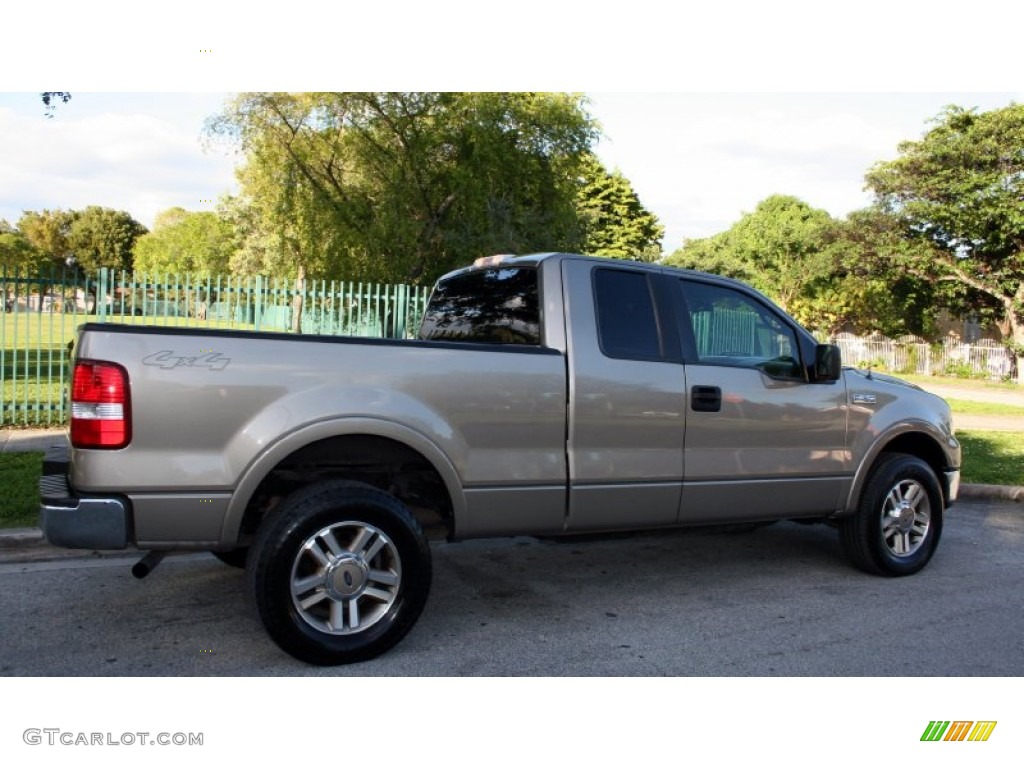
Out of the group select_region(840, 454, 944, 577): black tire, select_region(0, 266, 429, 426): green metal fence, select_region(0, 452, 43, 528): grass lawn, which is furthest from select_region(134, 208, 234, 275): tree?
select_region(840, 454, 944, 577): black tire

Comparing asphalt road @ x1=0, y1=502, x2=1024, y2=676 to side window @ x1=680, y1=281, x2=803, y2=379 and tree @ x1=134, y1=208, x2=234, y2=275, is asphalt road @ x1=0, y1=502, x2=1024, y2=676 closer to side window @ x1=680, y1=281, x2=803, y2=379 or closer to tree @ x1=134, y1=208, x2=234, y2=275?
side window @ x1=680, y1=281, x2=803, y2=379

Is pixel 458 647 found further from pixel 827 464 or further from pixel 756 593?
pixel 827 464

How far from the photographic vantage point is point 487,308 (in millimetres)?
4918

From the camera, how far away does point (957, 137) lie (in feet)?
95.3

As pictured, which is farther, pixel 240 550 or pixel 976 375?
pixel 976 375

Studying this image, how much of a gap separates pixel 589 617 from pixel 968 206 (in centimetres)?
2932

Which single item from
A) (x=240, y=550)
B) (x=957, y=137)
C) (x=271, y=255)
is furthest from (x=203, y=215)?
(x=240, y=550)

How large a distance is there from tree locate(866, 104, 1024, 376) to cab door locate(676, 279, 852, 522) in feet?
89.4

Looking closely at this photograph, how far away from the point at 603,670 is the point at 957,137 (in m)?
31.0

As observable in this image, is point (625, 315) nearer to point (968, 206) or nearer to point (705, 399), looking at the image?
point (705, 399)

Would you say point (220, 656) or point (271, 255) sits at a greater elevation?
point (271, 255)

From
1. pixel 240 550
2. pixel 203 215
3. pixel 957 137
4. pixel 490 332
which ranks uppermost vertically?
pixel 203 215

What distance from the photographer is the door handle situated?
15.4ft

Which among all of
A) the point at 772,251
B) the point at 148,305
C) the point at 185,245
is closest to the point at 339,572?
the point at 148,305
